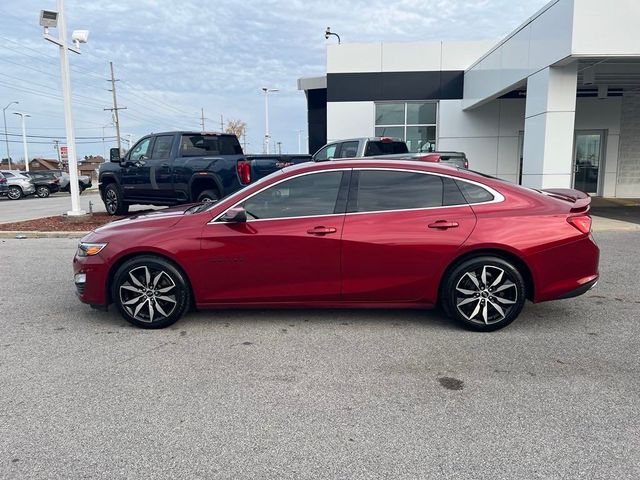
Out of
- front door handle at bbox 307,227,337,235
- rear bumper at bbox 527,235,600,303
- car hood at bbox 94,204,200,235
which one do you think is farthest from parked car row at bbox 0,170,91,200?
rear bumper at bbox 527,235,600,303

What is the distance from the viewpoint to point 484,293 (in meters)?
4.57

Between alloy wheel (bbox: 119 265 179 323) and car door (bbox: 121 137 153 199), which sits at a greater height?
car door (bbox: 121 137 153 199)

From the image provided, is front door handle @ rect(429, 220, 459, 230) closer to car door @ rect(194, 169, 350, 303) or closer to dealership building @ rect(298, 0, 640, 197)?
car door @ rect(194, 169, 350, 303)

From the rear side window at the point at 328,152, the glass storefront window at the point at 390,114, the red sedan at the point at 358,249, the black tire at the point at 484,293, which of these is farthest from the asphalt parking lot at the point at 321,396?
the glass storefront window at the point at 390,114

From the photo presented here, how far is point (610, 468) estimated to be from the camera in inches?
103

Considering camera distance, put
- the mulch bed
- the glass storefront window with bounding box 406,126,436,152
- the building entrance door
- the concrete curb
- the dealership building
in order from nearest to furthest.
Answer: the concrete curb
the mulch bed
the dealership building
the building entrance door
the glass storefront window with bounding box 406,126,436,152

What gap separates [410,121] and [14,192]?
72.2 feet

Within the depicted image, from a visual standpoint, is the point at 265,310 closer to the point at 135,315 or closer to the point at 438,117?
the point at 135,315

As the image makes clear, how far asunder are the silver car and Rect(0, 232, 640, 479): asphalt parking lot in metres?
25.7

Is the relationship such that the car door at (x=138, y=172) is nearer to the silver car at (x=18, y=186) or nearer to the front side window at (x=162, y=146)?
the front side window at (x=162, y=146)

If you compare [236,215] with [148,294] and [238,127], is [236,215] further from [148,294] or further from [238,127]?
[238,127]

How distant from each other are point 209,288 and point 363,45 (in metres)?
15.9

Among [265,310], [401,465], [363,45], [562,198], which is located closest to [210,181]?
[265,310]

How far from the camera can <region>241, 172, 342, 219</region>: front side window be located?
4.71 meters
